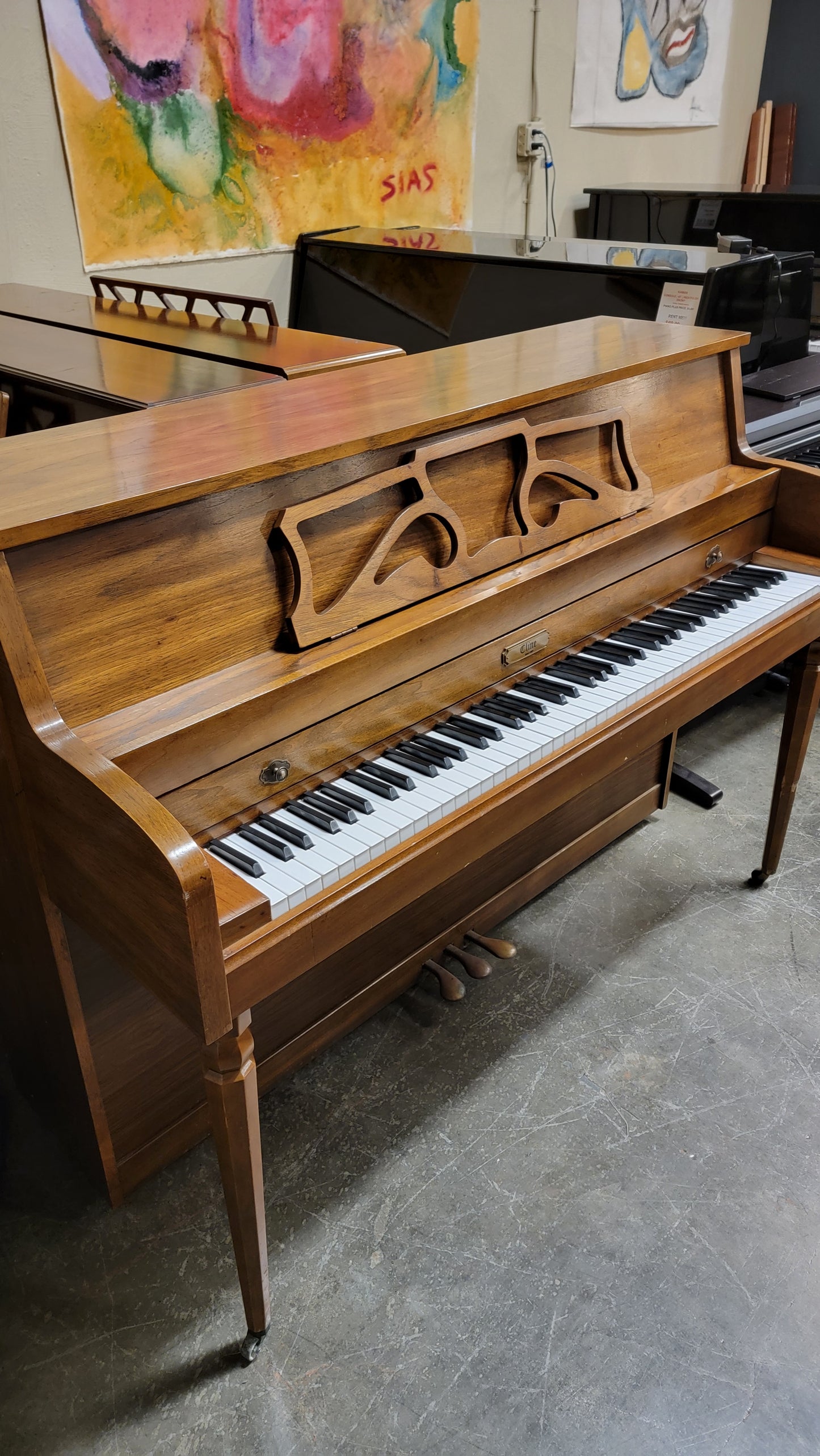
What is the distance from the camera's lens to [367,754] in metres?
1.54

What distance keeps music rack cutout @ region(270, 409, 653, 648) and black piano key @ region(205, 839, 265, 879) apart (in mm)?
316

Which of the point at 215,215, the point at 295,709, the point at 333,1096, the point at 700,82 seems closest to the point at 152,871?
the point at 295,709

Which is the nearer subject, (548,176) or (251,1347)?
(251,1347)

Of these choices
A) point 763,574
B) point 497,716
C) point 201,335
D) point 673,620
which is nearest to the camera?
point 497,716

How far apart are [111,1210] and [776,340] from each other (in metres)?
3.02

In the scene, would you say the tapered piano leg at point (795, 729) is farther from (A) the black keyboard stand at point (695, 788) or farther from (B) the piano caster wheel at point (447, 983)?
(B) the piano caster wheel at point (447, 983)

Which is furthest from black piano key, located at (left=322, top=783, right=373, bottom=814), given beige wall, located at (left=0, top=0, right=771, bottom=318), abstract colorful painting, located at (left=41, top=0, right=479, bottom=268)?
abstract colorful painting, located at (left=41, top=0, right=479, bottom=268)

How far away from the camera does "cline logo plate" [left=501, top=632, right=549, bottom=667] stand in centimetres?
174

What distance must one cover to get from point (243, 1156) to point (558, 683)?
36.7 inches

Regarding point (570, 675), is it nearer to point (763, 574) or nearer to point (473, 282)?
point (763, 574)

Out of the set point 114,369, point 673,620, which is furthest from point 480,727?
point 114,369

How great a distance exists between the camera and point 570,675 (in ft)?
5.95

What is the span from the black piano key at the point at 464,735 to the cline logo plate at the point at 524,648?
167 mm

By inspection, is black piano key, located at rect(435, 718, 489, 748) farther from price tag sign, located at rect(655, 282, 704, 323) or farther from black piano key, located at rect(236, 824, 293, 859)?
price tag sign, located at rect(655, 282, 704, 323)
